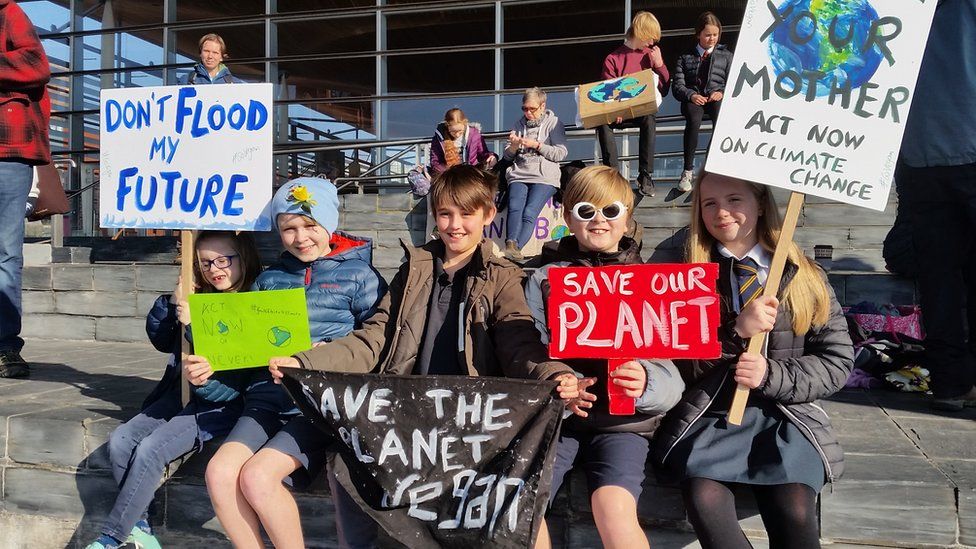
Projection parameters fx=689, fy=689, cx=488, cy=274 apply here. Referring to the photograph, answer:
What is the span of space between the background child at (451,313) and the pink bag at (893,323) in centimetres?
252

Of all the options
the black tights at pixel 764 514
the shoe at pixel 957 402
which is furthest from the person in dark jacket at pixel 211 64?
the shoe at pixel 957 402

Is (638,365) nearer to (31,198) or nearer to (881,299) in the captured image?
(881,299)

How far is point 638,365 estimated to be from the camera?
2105 mm

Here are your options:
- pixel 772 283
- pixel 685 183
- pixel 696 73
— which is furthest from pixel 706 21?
pixel 772 283

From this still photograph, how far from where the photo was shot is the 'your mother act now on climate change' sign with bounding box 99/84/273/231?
9.20 feet

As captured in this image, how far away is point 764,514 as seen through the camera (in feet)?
6.83

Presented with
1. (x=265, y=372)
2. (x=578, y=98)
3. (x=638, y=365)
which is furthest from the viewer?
(x=578, y=98)

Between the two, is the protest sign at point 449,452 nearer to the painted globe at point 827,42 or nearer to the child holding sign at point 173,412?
the child holding sign at point 173,412

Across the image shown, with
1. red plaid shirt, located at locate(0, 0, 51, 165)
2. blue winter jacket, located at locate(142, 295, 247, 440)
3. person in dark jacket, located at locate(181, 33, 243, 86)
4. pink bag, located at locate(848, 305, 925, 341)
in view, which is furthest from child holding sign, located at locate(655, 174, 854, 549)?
person in dark jacket, located at locate(181, 33, 243, 86)

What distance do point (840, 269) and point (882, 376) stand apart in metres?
1.63

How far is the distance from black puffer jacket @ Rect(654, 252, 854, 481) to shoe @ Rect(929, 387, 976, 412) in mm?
1205

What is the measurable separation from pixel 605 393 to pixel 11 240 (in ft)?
11.4

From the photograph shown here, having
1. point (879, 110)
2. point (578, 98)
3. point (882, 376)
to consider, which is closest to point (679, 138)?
point (578, 98)

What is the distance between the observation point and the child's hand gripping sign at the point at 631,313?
2045mm
